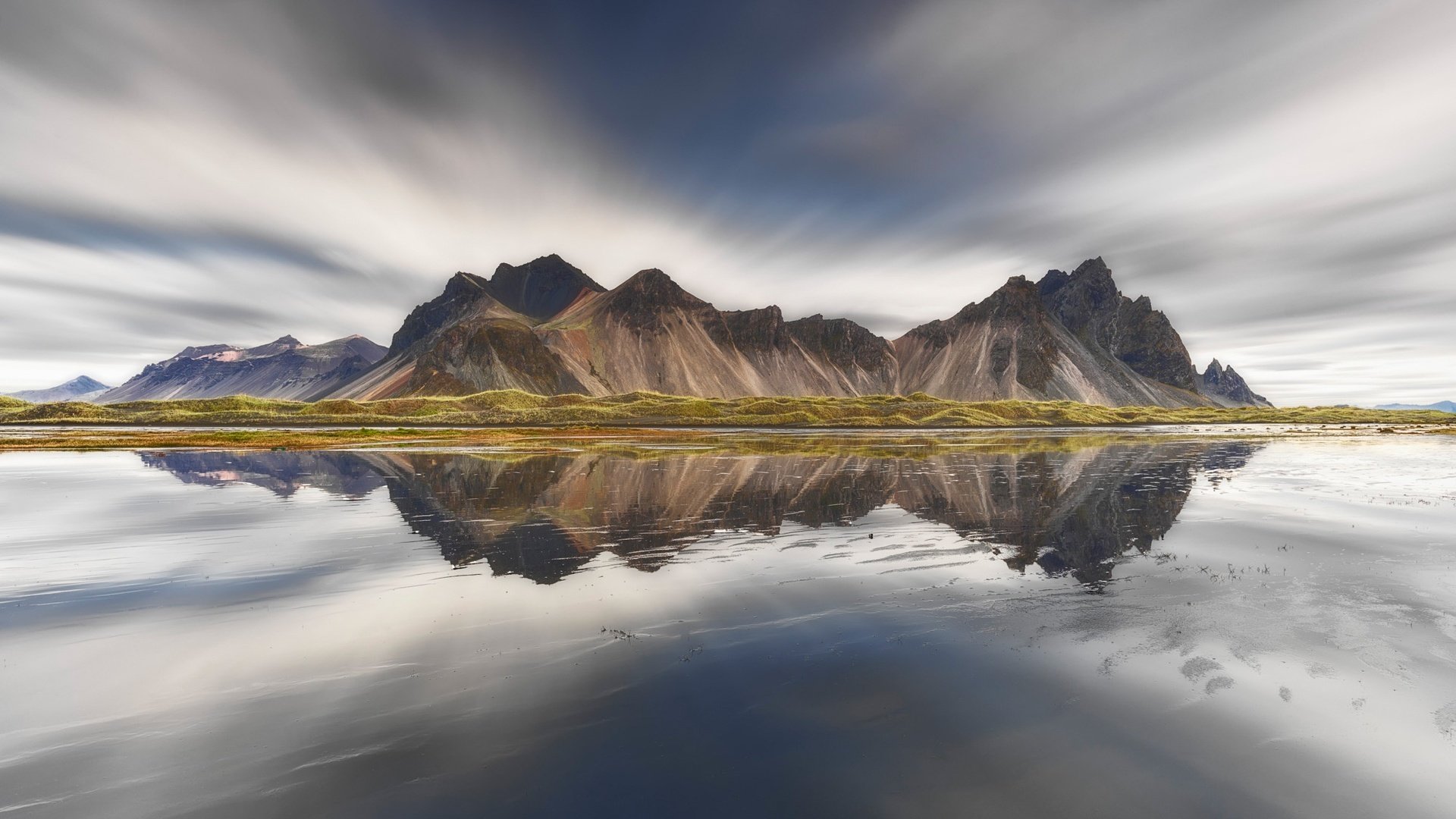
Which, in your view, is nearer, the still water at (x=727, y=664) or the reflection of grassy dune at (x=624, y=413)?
the still water at (x=727, y=664)

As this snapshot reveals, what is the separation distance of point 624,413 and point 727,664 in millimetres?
132613

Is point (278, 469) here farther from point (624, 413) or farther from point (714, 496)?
point (624, 413)

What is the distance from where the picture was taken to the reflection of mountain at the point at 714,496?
16.3m

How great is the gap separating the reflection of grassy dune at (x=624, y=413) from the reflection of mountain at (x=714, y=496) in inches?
2964

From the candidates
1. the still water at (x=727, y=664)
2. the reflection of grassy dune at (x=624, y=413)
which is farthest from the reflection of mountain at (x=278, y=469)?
the reflection of grassy dune at (x=624, y=413)

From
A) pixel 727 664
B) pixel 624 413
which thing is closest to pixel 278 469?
pixel 727 664

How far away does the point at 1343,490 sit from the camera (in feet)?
88.0

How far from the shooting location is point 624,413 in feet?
456

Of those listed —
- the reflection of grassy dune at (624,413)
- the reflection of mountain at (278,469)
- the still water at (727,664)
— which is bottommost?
the still water at (727,664)

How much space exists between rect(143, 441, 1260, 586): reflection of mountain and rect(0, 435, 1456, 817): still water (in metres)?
0.34

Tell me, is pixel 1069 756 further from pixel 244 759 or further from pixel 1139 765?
pixel 244 759

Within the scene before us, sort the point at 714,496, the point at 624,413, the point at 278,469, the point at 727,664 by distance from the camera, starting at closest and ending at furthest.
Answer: the point at 727,664 < the point at 714,496 < the point at 278,469 < the point at 624,413

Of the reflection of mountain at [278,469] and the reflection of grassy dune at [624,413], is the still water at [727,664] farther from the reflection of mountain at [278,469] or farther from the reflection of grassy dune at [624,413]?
the reflection of grassy dune at [624,413]

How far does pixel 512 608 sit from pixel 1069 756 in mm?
9481
